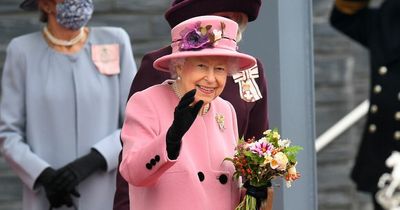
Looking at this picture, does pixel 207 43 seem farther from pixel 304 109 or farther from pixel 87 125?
pixel 87 125

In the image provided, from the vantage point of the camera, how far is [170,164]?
11.7ft

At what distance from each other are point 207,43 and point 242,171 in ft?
1.30

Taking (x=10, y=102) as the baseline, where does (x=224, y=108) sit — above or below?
above

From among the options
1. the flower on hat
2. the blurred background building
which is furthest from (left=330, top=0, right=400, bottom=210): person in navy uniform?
the blurred background building

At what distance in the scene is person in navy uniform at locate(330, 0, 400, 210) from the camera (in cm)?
425

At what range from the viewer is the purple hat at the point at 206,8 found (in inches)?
163

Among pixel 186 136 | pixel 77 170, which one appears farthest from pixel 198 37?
pixel 77 170

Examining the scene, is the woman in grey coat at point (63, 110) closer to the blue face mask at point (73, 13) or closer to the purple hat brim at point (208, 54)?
the blue face mask at point (73, 13)

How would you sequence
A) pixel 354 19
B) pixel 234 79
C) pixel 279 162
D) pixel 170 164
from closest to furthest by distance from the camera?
1. pixel 170 164
2. pixel 279 162
3. pixel 354 19
4. pixel 234 79

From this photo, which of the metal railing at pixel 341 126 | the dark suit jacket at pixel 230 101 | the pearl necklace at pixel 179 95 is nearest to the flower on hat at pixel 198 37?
the pearl necklace at pixel 179 95

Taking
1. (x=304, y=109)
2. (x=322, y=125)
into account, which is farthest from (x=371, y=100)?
(x=322, y=125)

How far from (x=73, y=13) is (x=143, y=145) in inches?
74.7

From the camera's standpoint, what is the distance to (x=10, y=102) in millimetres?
5477

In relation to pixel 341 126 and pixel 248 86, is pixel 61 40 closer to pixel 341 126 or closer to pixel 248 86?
pixel 248 86
